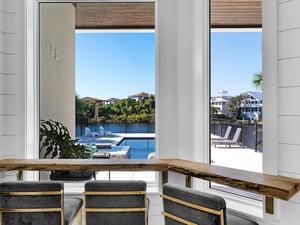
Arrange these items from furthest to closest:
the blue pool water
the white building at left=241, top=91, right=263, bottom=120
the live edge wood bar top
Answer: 1. the blue pool water
2. the white building at left=241, top=91, right=263, bottom=120
3. the live edge wood bar top

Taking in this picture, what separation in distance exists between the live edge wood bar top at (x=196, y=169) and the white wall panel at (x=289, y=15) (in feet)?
3.08

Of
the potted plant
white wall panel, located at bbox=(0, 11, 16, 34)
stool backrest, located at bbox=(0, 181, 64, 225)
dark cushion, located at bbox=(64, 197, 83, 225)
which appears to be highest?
white wall panel, located at bbox=(0, 11, 16, 34)

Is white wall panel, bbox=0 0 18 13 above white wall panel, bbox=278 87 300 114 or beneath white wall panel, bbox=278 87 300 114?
above

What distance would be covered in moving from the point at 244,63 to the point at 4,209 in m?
2.00

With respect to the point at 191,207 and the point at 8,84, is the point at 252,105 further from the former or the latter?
the point at 8,84

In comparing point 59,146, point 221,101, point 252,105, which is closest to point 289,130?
point 252,105

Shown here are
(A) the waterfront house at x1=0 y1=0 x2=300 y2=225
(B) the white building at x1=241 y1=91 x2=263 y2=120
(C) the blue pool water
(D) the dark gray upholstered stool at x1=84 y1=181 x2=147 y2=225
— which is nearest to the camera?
(D) the dark gray upholstered stool at x1=84 y1=181 x2=147 y2=225

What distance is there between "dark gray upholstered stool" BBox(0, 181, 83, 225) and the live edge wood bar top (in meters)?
0.42

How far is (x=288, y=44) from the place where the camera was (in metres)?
1.79

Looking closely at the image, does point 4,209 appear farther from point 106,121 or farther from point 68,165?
point 106,121

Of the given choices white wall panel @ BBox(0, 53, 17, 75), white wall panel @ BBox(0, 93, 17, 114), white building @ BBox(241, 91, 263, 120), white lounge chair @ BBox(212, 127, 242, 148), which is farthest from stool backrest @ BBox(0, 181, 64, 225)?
white building @ BBox(241, 91, 263, 120)

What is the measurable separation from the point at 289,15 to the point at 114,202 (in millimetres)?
1616

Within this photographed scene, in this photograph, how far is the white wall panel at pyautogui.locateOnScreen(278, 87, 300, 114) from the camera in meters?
1.75

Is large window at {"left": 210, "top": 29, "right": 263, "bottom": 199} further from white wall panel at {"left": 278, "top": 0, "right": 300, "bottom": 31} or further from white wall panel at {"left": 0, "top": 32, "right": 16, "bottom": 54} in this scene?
white wall panel at {"left": 0, "top": 32, "right": 16, "bottom": 54}
